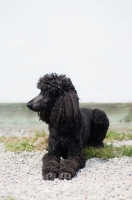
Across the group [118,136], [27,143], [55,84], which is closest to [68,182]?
[55,84]

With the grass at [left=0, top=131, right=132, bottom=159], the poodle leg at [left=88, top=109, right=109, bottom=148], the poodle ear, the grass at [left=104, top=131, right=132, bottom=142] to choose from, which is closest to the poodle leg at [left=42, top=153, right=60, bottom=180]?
the poodle ear

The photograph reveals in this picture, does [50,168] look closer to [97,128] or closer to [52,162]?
[52,162]

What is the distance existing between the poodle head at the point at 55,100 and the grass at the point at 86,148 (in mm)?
764

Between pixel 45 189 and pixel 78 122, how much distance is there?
1032 mm

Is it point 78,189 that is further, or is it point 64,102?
point 64,102

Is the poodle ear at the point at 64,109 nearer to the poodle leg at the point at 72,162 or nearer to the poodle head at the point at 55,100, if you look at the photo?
the poodle head at the point at 55,100

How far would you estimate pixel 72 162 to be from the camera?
13.2 ft

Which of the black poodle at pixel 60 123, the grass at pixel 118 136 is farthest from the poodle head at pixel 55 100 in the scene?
the grass at pixel 118 136

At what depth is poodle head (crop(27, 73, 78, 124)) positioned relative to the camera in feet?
13.4

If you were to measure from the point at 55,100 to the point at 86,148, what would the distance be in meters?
1.01

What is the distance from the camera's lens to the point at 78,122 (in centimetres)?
434

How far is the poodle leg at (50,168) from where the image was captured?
384 cm

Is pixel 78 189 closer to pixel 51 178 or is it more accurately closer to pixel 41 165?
pixel 51 178

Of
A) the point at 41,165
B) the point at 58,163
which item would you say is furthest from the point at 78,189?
the point at 41,165
